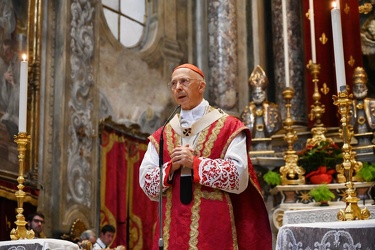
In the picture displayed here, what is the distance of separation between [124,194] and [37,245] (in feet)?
18.0

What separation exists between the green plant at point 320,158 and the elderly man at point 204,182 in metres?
2.79

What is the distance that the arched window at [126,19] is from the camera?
33.7 ft

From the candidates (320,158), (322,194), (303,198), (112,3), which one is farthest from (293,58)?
(322,194)

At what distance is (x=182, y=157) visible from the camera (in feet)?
12.9

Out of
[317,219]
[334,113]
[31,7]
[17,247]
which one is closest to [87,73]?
[31,7]

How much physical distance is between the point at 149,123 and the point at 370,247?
728cm

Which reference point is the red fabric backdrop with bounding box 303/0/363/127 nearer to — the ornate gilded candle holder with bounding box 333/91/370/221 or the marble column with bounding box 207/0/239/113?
the marble column with bounding box 207/0/239/113

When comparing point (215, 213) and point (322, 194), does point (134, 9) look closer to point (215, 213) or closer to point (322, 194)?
point (322, 194)

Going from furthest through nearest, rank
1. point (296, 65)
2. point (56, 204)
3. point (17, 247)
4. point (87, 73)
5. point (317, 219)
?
point (296, 65)
point (87, 73)
point (56, 204)
point (317, 219)
point (17, 247)

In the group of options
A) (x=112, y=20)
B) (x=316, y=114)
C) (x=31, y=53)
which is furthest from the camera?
(x=112, y=20)

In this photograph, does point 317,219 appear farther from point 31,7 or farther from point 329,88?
point 31,7

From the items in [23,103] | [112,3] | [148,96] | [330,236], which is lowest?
[330,236]

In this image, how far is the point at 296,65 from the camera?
10.0 meters

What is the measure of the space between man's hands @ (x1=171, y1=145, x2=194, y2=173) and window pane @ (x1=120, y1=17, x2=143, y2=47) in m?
6.61
